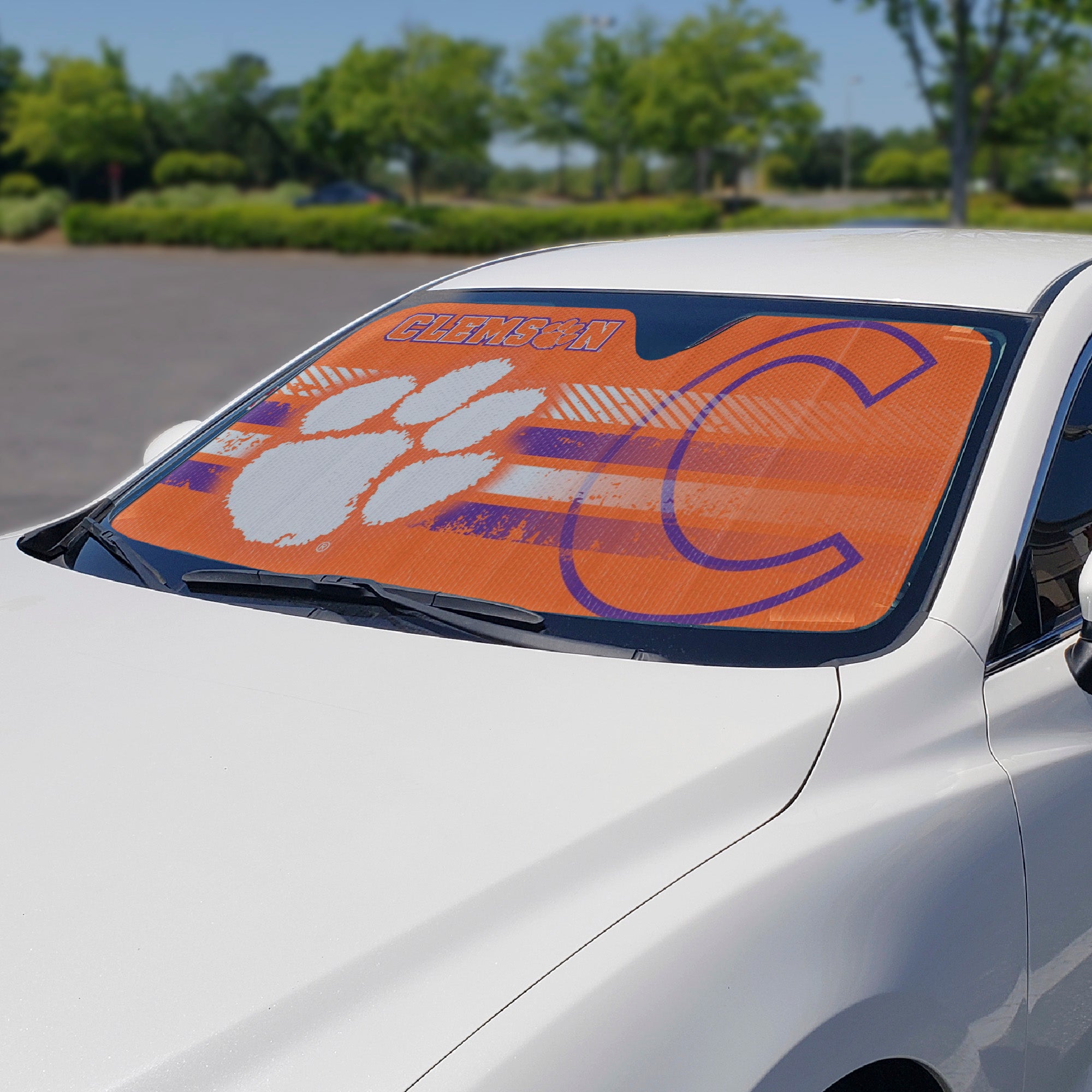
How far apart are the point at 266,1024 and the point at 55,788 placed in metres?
0.54

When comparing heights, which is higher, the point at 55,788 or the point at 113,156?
the point at 113,156

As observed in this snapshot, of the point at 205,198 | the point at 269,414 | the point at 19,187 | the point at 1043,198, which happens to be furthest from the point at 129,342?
the point at 1043,198

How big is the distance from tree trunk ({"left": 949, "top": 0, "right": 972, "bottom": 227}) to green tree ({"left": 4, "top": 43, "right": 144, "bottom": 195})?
42.5 meters

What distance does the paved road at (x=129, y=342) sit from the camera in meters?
9.59

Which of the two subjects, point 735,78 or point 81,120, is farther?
point 81,120

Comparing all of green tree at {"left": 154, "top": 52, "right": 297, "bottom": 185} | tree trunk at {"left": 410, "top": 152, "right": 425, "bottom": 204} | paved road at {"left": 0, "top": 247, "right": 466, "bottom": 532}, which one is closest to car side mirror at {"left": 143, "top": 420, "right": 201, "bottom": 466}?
paved road at {"left": 0, "top": 247, "right": 466, "bottom": 532}

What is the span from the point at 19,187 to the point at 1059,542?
58326 mm

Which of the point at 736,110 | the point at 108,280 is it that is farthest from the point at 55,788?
the point at 736,110

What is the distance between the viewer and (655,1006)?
53.6 inches

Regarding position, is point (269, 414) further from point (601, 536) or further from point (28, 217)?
point (28, 217)

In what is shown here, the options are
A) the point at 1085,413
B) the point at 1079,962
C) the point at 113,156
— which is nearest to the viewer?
the point at 1079,962

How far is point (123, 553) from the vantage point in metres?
2.48

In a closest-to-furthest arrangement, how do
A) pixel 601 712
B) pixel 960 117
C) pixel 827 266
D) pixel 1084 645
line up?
pixel 601 712 < pixel 1084 645 < pixel 827 266 < pixel 960 117

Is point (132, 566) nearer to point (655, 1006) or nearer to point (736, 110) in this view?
point (655, 1006)
